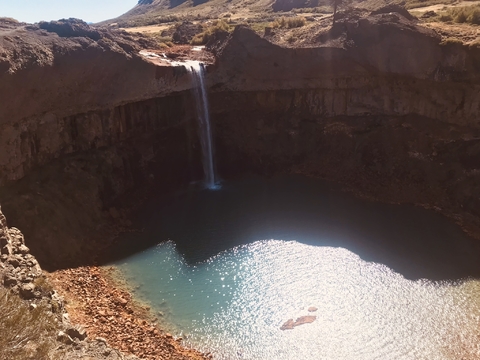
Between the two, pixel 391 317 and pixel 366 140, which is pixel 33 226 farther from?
pixel 366 140

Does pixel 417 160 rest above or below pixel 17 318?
below

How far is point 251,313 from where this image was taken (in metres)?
16.1

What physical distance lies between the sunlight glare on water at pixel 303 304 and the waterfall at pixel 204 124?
346 inches

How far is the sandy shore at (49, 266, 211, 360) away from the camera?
14.4 m

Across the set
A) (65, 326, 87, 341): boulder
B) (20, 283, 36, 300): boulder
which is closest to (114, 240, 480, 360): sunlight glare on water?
(65, 326, 87, 341): boulder

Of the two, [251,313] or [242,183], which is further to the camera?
[242,183]

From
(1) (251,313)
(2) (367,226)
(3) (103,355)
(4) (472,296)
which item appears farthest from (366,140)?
(3) (103,355)

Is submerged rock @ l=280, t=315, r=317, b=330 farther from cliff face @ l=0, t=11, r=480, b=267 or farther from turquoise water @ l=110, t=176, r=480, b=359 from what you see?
cliff face @ l=0, t=11, r=480, b=267

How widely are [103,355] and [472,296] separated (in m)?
14.2

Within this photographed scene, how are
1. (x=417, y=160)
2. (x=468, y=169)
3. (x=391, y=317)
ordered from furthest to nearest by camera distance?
(x=417, y=160) < (x=468, y=169) < (x=391, y=317)

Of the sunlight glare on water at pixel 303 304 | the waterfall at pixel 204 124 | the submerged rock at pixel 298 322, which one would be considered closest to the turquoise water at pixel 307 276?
the sunlight glare on water at pixel 303 304

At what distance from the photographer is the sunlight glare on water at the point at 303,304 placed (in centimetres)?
1453

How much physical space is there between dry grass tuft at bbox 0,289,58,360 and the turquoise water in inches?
219

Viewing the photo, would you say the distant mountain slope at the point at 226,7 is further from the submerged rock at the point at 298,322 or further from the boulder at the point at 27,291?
the boulder at the point at 27,291
